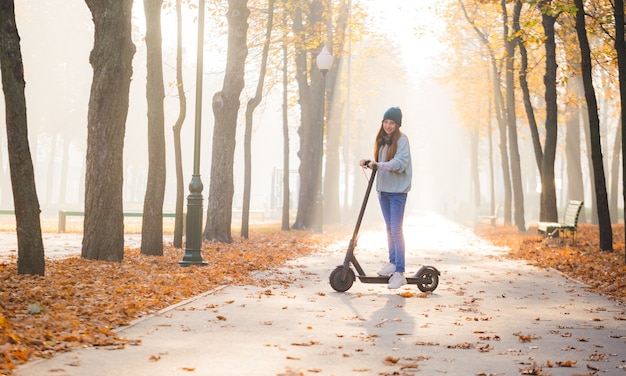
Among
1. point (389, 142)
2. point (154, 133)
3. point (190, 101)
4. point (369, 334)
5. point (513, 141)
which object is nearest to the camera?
point (369, 334)

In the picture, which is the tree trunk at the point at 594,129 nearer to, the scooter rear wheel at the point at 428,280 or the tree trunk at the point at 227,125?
the tree trunk at the point at 227,125

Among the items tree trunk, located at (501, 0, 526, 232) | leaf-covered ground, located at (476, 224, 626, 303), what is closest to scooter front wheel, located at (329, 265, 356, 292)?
leaf-covered ground, located at (476, 224, 626, 303)

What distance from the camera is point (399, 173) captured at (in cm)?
1084

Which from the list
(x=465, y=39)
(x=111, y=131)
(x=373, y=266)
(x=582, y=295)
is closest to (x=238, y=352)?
(x=582, y=295)

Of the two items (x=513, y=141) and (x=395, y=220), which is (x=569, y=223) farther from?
(x=513, y=141)

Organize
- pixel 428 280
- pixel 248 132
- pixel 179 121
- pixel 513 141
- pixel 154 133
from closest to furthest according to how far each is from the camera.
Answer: pixel 428 280 < pixel 154 133 < pixel 179 121 < pixel 248 132 < pixel 513 141

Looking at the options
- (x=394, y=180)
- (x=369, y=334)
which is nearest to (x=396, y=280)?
(x=394, y=180)

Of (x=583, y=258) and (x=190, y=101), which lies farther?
(x=190, y=101)

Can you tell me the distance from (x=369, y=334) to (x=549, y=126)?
15929 millimetres

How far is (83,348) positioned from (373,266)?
32.1ft

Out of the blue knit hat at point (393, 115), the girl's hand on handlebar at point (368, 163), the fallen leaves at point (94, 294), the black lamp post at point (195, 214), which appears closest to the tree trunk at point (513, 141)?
the fallen leaves at point (94, 294)

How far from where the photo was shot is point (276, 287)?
1204 cm

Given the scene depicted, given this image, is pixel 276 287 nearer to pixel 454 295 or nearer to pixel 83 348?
pixel 454 295

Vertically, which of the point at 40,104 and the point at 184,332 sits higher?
the point at 40,104
